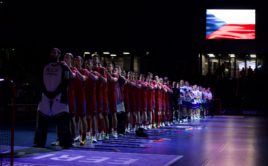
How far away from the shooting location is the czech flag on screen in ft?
145

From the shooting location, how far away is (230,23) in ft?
147

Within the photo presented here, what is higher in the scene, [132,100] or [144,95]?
[144,95]

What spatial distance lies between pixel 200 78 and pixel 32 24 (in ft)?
47.0

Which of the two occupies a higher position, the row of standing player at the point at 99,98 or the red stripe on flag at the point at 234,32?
the red stripe on flag at the point at 234,32

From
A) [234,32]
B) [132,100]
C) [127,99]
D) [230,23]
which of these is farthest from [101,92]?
[234,32]

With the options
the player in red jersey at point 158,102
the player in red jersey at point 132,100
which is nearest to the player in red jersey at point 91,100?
the player in red jersey at point 132,100

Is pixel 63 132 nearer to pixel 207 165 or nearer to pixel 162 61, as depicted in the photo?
pixel 207 165

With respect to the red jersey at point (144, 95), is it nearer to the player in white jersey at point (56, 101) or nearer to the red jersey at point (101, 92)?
the red jersey at point (101, 92)

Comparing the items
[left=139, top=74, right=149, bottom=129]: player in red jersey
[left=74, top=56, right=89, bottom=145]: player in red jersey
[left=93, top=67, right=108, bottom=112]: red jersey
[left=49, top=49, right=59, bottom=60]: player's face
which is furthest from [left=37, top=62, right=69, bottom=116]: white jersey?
[left=139, top=74, right=149, bottom=129]: player in red jersey

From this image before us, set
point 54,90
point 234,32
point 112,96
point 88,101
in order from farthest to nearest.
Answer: point 234,32 < point 112,96 < point 88,101 < point 54,90

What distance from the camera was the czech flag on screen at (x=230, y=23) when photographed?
44.3m

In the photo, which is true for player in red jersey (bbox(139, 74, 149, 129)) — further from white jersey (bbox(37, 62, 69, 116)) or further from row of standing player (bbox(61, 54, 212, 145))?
white jersey (bbox(37, 62, 69, 116))

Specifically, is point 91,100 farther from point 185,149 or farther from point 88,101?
point 185,149

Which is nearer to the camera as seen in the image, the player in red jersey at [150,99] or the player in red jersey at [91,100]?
the player in red jersey at [91,100]
